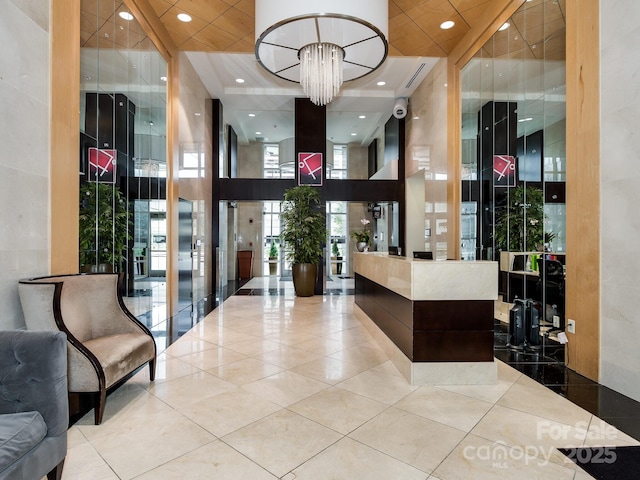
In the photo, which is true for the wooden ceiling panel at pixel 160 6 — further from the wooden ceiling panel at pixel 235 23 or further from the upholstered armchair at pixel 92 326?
the upholstered armchair at pixel 92 326

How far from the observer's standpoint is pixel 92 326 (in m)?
3.38

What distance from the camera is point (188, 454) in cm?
234

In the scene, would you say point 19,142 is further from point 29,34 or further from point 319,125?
point 319,125

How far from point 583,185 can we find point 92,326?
5051 millimetres

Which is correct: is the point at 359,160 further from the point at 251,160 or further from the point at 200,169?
the point at 200,169

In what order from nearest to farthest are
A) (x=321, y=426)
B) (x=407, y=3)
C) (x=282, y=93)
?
(x=321, y=426), (x=407, y=3), (x=282, y=93)

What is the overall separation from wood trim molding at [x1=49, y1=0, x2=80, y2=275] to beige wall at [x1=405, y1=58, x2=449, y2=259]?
6.12 metres

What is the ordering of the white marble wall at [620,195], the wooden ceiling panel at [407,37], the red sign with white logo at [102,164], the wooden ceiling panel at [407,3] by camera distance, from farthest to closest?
the wooden ceiling panel at [407,37] < the wooden ceiling panel at [407,3] < the red sign with white logo at [102,164] < the white marble wall at [620,195]

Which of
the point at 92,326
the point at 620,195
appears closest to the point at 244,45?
the point at 92,326

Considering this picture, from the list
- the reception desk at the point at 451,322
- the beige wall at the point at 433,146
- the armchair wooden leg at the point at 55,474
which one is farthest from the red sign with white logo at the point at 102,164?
the beige wall at the point at 433,146

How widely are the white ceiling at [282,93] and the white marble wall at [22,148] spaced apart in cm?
464

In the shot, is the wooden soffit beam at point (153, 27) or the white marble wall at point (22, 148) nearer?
the white marble wall at point (22, 148)

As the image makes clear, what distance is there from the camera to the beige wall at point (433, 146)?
7.35m

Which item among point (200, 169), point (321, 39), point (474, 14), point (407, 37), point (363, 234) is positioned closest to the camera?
point (321, 39)
